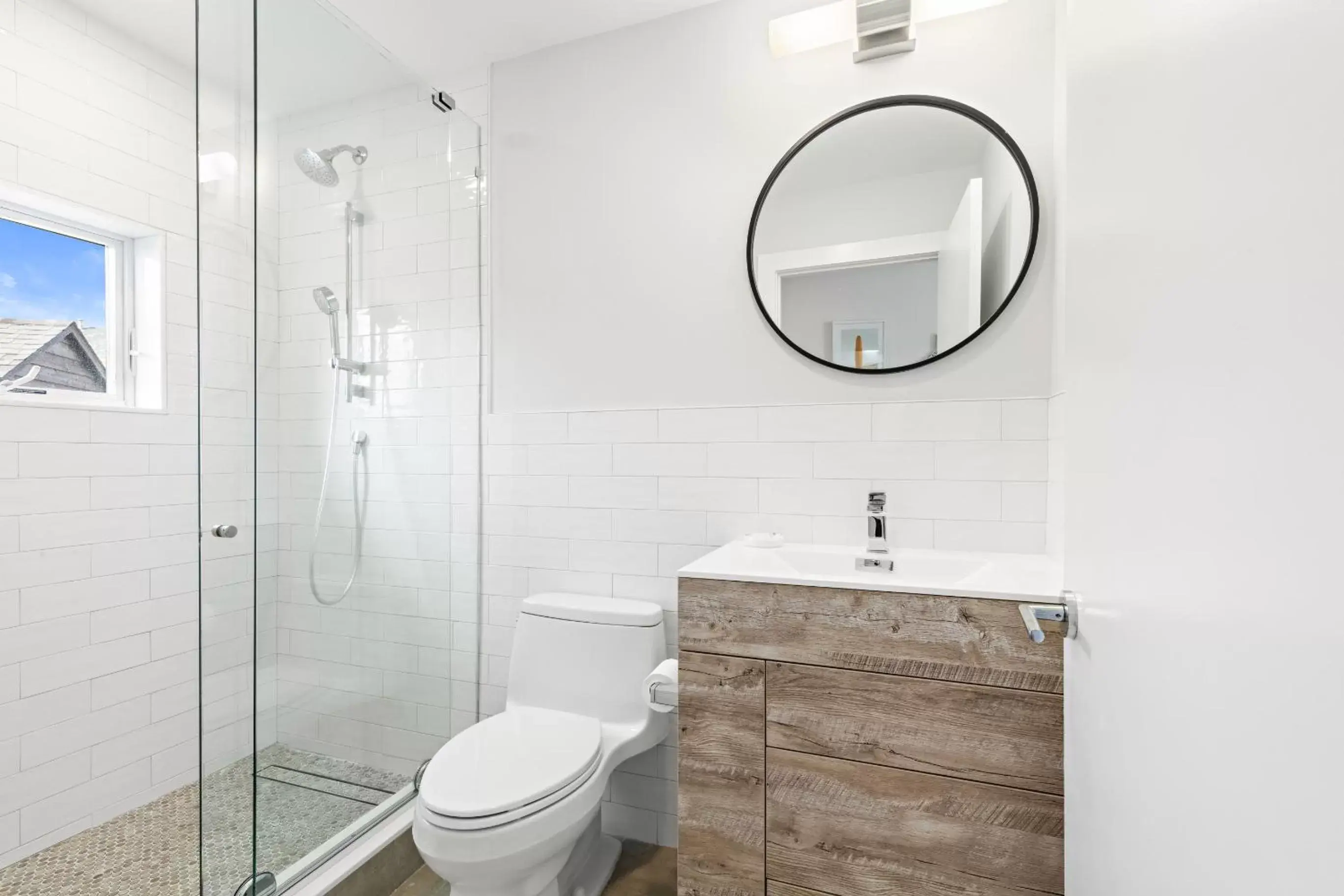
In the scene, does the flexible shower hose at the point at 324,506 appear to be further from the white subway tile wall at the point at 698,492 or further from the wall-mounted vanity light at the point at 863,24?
the wall-mounted vanity light at the point at 863,24

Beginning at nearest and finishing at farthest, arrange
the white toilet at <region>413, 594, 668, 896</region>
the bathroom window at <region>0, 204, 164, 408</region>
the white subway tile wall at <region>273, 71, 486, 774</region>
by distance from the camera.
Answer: the white toilet at <region>413, 594, 668, 896</region>, the white subway tile wall at <region>273, 71, 486, 774</region>, the bathroom window at <region>0, 204, 164, 408</region>

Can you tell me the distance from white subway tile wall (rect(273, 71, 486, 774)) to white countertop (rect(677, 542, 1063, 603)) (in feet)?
2.03

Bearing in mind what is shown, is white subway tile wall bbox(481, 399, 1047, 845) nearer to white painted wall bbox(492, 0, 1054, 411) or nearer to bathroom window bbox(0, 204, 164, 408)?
white painted wall bbox(492, 0, 1054, 411)

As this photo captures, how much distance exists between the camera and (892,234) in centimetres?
167

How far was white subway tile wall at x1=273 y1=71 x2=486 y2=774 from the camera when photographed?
1.50m

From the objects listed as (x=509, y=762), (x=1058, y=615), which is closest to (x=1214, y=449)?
(x=1058, y=615)

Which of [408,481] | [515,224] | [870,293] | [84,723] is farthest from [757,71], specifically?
[84,723]

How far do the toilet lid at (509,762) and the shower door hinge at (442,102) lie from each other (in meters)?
1.83

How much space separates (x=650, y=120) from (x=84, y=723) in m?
2.45

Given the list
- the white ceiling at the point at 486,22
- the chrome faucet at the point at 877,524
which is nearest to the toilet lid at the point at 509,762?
the chrome faucet at the point at 877,524

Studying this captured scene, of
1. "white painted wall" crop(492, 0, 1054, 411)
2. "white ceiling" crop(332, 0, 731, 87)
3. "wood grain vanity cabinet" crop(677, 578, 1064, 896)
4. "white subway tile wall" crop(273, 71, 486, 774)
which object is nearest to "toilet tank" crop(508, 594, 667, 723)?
"white subway tile wall" crop(273, 71, 486, 774)

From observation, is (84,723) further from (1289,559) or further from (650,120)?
(1289,559)

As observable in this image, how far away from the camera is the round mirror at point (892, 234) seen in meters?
1.59

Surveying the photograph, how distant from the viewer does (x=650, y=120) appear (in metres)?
1.91
